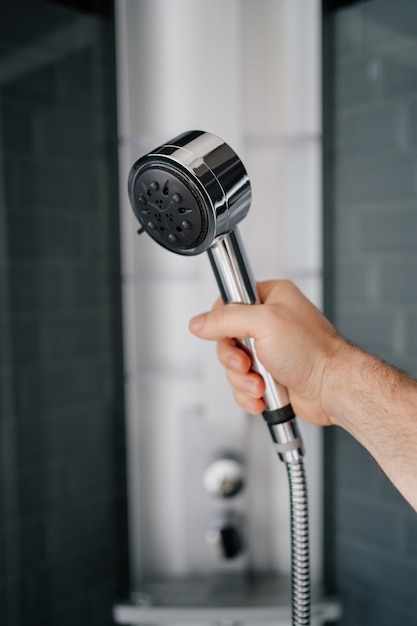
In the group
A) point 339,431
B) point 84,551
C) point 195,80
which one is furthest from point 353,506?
point 195,80

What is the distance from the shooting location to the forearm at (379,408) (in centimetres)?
59

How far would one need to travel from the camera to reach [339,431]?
2.91 feet

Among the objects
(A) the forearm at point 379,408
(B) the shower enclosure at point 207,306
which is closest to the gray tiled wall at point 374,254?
(B) the shower enclosure at point 207,306

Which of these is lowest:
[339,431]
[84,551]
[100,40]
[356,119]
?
[84,551]

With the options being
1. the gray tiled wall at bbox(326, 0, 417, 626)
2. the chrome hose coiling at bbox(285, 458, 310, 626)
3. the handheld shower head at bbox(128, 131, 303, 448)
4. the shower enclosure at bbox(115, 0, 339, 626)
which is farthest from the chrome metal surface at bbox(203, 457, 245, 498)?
the handheld shower head at bbox(128, 131, 303, 448)

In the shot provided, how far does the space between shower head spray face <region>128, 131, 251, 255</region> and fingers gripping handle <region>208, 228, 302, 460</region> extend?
3cm

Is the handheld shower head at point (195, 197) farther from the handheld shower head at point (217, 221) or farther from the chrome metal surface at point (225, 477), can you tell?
the chrome metal surface at point (225, 477)

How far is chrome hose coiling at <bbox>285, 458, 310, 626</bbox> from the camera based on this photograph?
0.66 m

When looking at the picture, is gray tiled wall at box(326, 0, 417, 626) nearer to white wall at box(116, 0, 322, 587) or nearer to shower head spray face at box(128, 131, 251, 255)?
white wall at box(116, 0, 322, 587)

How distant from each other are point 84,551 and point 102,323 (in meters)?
0.36

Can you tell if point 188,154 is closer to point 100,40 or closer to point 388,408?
point 388,408

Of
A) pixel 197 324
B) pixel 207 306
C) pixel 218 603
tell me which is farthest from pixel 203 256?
pixel 218 603

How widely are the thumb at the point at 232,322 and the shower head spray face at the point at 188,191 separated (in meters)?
0.09

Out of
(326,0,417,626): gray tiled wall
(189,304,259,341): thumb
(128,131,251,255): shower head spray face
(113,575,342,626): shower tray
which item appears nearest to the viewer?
(128,131,251,255): shower head spray face
